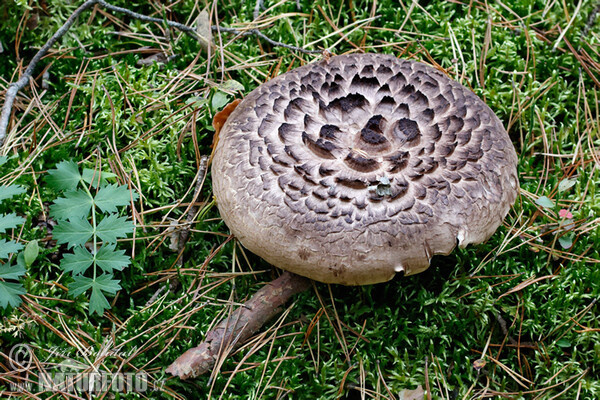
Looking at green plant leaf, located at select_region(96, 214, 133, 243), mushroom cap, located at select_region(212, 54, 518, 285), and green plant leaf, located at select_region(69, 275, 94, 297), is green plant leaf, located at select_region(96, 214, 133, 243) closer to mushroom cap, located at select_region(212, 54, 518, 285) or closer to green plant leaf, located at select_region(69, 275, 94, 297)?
green plant leaf, located at select_region(69, 275, 94, 297)

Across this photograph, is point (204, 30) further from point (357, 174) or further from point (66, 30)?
point (357, 174)

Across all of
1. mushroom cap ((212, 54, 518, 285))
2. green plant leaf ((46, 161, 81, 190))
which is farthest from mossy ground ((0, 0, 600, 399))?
mushroom cap ((212, 54, 518, 285))

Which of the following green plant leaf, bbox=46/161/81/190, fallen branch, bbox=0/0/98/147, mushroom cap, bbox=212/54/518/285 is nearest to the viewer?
mushroom cap, bbox=212/54/518/285

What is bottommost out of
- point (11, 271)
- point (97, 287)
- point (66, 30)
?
point (97, 287)

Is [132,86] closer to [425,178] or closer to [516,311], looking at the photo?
[425,178]

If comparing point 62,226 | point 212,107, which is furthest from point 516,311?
point 62,226

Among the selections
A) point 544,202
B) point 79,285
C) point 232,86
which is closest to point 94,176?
point 79,285
